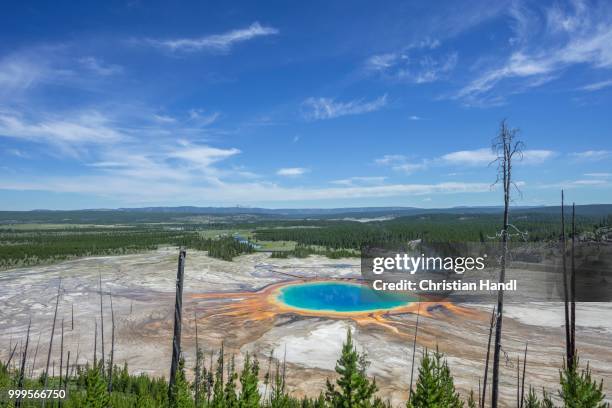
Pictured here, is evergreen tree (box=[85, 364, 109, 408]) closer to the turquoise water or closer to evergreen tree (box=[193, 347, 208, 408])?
evergreen tree (box=[193, 347, 208, 408])

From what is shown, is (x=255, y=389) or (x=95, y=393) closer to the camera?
(x=255, y=389)

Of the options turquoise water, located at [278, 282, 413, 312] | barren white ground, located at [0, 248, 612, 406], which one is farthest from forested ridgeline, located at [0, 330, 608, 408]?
turquoise water, located at [278, 282, 413, 312]

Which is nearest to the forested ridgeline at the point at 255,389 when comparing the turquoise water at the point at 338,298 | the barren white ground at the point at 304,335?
the barren white ground at the point at 304,335

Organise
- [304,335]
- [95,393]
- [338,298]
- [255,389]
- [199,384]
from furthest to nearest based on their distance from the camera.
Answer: [338,298] → [304,335] → [199,384] → [95,393] → [255,389]

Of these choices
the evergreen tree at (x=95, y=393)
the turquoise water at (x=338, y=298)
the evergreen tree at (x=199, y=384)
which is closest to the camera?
the evergreen tree at (x=95, y=393)

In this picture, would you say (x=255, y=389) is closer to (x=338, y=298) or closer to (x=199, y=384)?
(x=199, y=384)

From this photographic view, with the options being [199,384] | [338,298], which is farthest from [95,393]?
[338,298]

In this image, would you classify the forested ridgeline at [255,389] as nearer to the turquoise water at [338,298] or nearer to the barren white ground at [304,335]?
the barren white ground at [304,335]
